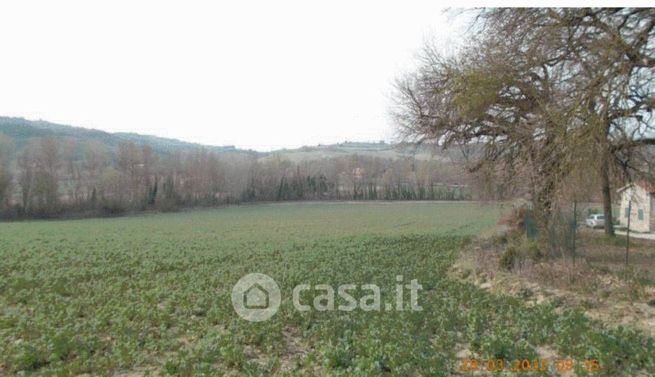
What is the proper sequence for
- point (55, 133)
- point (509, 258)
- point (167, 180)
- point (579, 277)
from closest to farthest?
point (579, 277) → point (509, 258) → point (167, 180) → point (55, 133)

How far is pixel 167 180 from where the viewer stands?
253ft

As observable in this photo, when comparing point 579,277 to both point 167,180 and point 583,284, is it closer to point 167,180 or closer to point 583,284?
point 583,284

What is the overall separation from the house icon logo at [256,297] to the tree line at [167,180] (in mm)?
36964

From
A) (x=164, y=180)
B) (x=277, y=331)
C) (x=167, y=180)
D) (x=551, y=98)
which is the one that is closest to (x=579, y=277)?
(x=551, y=98)

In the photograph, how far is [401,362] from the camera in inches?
224

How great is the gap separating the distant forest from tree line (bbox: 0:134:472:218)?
0.46 feet

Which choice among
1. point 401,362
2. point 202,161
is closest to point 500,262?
point 401,362

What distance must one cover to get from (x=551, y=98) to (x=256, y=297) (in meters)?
9.64
